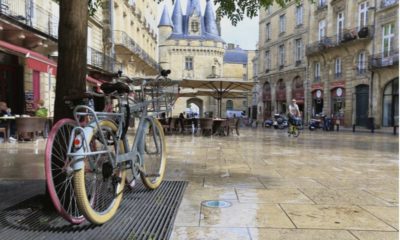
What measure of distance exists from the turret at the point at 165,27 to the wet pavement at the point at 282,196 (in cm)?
6421

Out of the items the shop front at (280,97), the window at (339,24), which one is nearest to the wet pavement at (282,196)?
the window at (339,24)

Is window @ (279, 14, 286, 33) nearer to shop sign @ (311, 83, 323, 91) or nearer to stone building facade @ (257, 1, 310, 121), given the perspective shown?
stone building facade @ (257, 1, 310, 121)

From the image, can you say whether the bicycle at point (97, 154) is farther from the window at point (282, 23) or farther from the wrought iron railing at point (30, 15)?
the window at point (282, 23)

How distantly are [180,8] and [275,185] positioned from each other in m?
73.4

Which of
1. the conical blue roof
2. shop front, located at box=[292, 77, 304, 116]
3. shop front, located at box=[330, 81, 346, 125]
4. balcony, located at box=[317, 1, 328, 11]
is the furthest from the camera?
the conical blue roof

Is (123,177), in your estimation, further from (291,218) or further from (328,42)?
(328,42)

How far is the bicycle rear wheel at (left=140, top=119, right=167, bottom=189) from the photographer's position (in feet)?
14.6

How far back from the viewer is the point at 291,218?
3615 millimetres

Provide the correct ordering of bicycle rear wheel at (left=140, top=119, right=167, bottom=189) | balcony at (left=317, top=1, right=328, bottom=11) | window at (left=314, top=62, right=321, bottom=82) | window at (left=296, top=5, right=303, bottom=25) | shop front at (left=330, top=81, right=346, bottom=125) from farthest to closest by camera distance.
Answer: window at (left=296, top=5, right=303, bottom=25) < window at (left=314, top=62, right=321, bottom=82) < balcony at (left=317, top=1, right=328, bottom=11) < shop front at (left=330, top=81, right=346, bottom=125) < bicycle rear wheel at (left=140, top=119, right=167, bottom=189)

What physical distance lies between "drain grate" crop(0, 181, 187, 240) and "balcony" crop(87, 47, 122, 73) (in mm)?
17426

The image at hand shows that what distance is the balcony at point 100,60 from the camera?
20908 mm

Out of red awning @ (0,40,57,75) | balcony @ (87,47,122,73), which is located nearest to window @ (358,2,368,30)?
balcony @ (87,47,122,73)

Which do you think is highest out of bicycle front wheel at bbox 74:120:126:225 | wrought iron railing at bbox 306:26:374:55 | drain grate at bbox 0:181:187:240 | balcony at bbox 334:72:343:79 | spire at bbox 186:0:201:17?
spire at bbox 186:0:201:17

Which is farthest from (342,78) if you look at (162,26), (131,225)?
(162,26)
